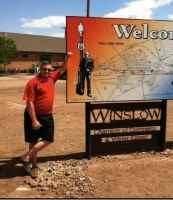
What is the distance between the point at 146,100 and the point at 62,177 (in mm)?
2557

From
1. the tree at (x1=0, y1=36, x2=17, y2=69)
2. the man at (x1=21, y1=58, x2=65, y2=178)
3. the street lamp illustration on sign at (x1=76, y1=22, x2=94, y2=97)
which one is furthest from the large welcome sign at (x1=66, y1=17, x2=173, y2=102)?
the tree at (x1=0, y1=36, x2=17, y2=69)

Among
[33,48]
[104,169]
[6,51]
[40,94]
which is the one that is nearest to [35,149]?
[40,94]

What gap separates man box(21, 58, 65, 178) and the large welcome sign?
903 millimetres

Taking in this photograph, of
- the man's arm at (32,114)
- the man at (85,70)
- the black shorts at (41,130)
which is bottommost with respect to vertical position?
the black shorts at (41,130)

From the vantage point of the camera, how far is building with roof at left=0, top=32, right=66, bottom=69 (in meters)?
88.2

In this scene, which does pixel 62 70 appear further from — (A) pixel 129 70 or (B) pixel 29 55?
(B) pixel 29 55

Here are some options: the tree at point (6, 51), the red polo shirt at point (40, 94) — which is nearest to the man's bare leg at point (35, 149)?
the red polo shirt at point (40, 94)

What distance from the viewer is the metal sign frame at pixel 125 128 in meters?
8.40

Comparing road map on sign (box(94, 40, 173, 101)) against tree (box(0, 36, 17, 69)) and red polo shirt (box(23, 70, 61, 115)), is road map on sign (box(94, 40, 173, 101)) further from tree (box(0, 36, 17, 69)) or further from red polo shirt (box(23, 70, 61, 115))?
tree (box(0, 36, 17, 69))

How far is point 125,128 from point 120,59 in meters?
1.39

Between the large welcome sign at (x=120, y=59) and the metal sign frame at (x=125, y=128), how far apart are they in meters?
0.24

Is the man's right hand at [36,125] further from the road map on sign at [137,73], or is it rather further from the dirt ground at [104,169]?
the road map on sign at [137,73]

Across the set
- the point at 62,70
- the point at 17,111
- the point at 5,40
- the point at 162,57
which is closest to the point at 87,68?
the point at 62,70

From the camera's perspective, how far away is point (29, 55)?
90.4 metres
